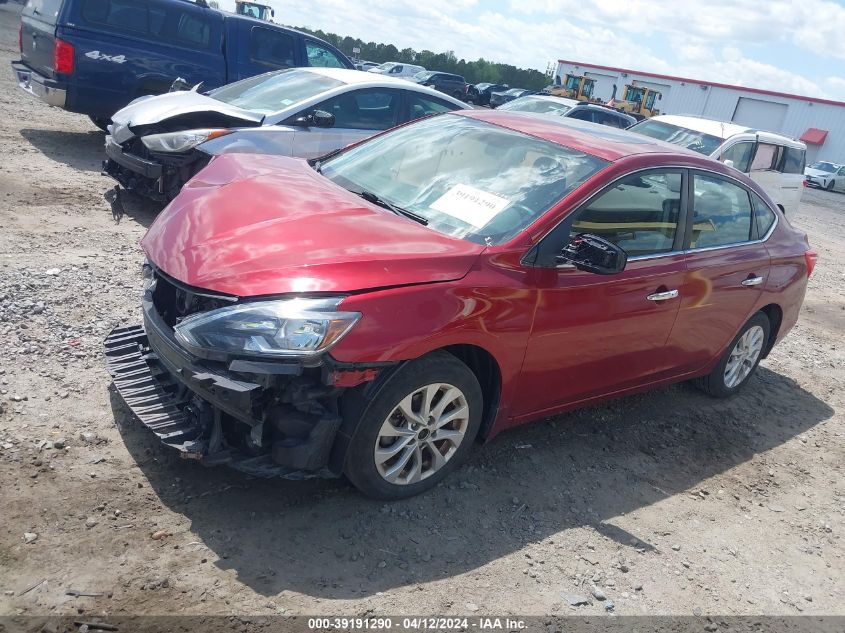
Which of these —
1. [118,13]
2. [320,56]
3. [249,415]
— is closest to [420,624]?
[249,415]

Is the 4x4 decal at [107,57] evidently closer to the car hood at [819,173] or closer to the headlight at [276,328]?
the headlight at [276,328]

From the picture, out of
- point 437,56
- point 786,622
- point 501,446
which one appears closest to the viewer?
point 786,622

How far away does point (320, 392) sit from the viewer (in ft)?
9.82

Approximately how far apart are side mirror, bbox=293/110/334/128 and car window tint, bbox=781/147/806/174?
8.76m

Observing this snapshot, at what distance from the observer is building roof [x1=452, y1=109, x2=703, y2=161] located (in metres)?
4.14

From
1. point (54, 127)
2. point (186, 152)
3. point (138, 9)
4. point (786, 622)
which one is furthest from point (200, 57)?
point (786, 622)

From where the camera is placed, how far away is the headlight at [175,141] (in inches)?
262

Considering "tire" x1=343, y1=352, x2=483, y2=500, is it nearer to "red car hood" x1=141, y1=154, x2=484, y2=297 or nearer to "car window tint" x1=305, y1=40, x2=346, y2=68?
"red car hood" x1=141, y1=154, x2=484, y2=297

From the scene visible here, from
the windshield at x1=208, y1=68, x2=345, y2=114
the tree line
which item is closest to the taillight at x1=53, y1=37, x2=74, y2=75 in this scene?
the windshield at x1=208, y1=68, x2=345, y2=114

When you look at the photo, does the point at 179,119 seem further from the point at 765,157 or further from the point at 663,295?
the point at 765,157

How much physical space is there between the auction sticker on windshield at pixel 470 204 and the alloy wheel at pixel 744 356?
259 centimetres

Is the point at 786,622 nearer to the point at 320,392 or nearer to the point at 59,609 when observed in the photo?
the point at 320,392

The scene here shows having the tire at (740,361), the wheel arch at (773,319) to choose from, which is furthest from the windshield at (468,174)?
the wheel arch at (773,319)

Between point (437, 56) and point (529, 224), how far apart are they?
187 ft
